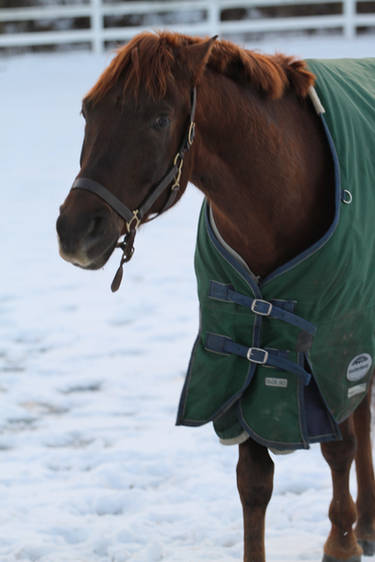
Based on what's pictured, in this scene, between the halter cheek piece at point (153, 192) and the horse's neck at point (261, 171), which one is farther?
the horse's neck at point (261, 171)

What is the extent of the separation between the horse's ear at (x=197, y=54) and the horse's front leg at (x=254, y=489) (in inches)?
42.2

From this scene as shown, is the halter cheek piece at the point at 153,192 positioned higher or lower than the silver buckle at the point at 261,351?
higher

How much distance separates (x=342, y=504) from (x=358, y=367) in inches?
18.9

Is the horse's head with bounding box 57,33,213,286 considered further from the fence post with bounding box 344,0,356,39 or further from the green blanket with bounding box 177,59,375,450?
the fence post with bounding box 344,0,356,39

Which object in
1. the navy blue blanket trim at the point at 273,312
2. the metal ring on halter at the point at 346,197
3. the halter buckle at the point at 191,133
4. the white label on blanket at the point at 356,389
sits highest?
the halter buckle at the point at 191,133

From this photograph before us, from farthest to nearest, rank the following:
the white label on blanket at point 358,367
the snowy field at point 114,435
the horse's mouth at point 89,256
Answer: the snowy field at point 114,435 → the white label on blanket at point 358,367 → the horse's mouth at point 89,256

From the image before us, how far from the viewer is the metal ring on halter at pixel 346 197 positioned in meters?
2.13

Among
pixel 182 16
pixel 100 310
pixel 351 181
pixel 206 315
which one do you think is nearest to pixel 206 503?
pixel 206 315

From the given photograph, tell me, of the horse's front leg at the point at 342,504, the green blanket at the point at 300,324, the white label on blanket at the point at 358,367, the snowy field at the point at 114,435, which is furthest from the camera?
the snowy field at the point at 114,435

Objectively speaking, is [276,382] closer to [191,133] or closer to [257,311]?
[257,311]

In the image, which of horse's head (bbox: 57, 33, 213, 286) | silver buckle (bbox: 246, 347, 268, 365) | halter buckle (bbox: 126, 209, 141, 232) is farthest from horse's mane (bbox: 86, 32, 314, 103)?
silver buckle (bbox: 246, 347, 268, 365)

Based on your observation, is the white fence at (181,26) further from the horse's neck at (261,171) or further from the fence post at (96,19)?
the horse's neck at (261,171)

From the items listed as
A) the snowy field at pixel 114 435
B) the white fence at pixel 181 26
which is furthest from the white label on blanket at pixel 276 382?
the white fence at pixel 181 26

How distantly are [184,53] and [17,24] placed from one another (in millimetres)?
12715
